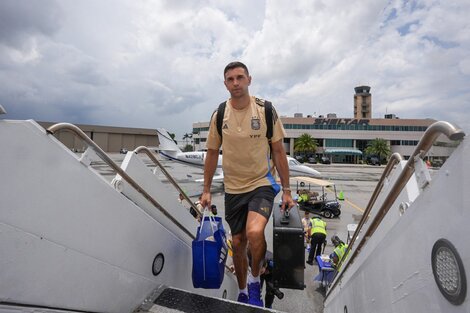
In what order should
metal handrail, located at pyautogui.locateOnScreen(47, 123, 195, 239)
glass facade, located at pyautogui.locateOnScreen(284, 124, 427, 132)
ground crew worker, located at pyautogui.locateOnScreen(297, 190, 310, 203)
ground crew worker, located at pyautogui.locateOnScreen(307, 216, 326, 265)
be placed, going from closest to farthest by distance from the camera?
metal handrail, located at pyautogui.locateOnScreen(47, 123, 195, 239) < ground crew worker, located at pyautogui.locateOnScreen(307, 216, 326, 265) < ground crew worker, located at pyautogui.locateOnScreen(297, 190, 310, 203) < glass facade, located at pyautogui.locateOnScreen(284, 124, 427, 132)

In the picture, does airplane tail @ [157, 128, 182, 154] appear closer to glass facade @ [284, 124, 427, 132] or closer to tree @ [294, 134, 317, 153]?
tree @ [294, 134, 317, 153]

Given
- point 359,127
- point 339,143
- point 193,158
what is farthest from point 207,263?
point 359,127

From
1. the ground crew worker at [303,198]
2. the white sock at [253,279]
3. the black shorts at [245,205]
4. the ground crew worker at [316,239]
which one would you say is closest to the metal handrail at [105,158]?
the black shorts at [245,205]

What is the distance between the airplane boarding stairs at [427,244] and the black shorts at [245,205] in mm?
977

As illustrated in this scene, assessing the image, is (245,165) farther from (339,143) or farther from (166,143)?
(339,143)

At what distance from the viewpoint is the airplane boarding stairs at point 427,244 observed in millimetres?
897

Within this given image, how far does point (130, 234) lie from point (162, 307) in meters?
0.60

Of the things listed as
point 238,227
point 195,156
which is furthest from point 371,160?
point 238,227

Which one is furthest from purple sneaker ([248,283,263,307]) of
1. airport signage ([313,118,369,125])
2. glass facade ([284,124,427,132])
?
airport signage ([313,118,369,125])

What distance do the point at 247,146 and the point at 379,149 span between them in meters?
65.7

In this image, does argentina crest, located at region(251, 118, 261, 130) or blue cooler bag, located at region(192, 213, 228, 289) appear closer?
blue cooler bag, located at region(192, 213, 228, 289)

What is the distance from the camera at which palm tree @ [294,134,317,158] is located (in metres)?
62.6

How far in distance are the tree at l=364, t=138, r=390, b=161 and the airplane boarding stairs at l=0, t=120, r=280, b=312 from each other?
66.3 metres

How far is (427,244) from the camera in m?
1.09
